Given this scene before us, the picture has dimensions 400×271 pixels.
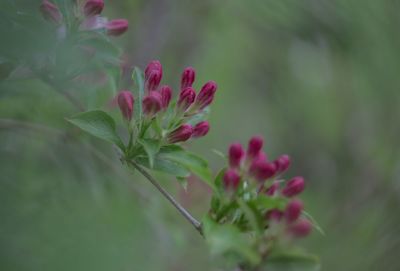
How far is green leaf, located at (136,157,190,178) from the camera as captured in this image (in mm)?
850

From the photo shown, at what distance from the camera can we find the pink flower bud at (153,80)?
903mm

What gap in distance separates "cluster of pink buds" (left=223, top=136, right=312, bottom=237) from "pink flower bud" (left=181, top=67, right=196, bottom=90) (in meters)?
0.15

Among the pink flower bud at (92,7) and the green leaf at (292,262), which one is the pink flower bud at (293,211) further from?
the pink flower bud at (92,7)

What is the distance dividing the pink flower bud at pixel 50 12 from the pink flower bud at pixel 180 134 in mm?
→ 249

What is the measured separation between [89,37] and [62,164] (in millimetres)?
647

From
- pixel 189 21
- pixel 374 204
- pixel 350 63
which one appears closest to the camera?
pixel 374 204

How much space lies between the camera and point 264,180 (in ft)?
2.63

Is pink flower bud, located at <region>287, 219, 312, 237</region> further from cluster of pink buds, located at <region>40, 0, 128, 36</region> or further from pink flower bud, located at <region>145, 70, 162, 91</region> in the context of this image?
cluster of pink buds, located at <region>40, 0, 128, 36</region>

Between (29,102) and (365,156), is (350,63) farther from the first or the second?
(29,102)

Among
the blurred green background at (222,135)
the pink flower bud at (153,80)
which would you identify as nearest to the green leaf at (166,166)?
the pink flower bud at (153,80)

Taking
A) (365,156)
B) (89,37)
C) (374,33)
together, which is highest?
(374,33)

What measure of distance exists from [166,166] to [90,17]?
0.93ft

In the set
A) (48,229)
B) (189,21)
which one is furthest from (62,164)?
(189,21)

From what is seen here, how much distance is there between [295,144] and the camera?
3232 millimetres
